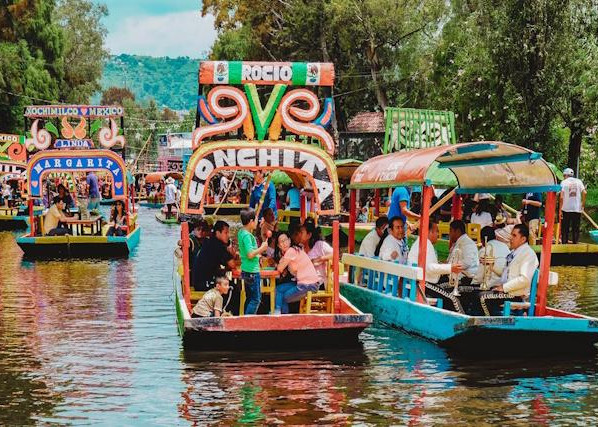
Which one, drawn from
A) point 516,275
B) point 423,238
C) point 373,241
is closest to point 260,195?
point 373,241

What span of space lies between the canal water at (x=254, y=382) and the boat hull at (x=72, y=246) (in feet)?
27.1

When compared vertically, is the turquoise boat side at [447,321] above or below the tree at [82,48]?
below

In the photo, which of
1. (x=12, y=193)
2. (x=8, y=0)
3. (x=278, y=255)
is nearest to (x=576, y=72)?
(x=278, y=255)

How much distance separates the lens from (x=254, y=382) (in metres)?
11.0

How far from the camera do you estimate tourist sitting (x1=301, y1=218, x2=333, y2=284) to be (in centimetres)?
1400

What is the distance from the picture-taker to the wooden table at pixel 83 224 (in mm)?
25000

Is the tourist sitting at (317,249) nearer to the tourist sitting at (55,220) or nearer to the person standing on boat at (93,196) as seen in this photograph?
the tourist sitting at (55,220)

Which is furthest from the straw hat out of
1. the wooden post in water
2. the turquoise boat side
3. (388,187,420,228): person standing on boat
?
the wooden post in water

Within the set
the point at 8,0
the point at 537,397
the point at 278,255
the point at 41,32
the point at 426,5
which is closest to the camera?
the point at 537,397

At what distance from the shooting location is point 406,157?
13906mm

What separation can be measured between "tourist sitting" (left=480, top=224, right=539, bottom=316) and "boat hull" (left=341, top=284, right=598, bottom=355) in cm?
64

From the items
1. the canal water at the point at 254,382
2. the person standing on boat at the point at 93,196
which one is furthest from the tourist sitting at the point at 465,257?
the person standing on boat at the point at 93,196

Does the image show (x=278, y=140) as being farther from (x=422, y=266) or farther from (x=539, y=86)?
(x=539, y=86)

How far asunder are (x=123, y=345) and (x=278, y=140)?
10.8 ft
